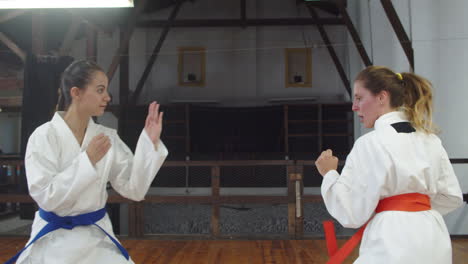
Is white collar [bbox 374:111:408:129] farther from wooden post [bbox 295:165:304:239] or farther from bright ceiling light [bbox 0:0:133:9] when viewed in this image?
wooden post [bbox 295:165:304:239]

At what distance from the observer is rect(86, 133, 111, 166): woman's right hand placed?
1181 mm

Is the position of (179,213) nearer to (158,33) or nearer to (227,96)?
(227,96)

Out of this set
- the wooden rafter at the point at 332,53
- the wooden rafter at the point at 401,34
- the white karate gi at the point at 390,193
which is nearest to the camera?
the white karate gi at the point at 390,193

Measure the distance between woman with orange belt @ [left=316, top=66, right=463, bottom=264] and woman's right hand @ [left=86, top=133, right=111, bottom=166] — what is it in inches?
26.7

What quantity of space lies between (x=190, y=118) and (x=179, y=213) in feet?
10.9

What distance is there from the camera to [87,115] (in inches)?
53.9

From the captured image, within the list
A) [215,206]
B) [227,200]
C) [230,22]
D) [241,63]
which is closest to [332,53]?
[241,63]

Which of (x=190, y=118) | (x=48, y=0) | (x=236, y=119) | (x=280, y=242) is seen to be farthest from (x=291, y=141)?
(x=48, y=0)

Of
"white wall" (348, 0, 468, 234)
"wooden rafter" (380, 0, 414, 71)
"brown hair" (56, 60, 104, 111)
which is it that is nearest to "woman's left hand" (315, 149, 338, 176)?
"brown hair" (56, 60, 104, 111)

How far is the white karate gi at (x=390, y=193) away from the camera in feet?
3.48

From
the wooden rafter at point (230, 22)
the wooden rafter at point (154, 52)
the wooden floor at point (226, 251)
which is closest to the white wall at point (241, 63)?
the wooden rafter at point (230, 22)

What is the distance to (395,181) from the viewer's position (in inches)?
42.4

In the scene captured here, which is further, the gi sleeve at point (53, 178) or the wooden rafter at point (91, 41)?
the wooden rafter at point (91, 41)

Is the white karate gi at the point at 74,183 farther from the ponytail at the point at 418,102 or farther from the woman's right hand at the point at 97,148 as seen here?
the ponytail at the point at 418,102
